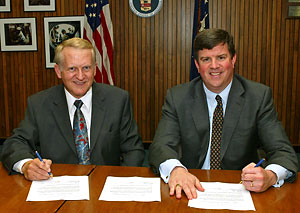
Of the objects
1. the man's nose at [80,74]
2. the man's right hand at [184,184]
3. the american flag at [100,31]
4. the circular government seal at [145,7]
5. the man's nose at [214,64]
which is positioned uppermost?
the circular government seal at [145,7]

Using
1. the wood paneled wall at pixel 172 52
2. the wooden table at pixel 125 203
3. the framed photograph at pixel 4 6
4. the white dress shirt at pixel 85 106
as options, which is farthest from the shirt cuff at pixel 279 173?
the framed photograph at pixel 4 6

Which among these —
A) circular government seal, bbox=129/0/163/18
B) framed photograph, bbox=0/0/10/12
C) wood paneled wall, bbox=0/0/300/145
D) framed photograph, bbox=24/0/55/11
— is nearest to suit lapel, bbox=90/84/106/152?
wood paneled wall, bbox=0/0/300/145

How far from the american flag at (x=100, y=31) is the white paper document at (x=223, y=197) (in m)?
3.59

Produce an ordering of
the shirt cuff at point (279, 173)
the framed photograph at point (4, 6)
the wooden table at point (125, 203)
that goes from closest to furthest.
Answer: the wooden table at point (125, 203)
the shirt cuff at point (279, 173)
the framed photograph at point (4, 6)

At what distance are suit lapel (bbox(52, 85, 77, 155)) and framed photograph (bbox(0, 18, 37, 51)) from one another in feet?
12.4

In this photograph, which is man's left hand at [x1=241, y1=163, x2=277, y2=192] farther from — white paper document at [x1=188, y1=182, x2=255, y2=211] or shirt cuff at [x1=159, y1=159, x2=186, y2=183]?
shirt cuff at [x1=159, y1=159, x2=186, y2=183]

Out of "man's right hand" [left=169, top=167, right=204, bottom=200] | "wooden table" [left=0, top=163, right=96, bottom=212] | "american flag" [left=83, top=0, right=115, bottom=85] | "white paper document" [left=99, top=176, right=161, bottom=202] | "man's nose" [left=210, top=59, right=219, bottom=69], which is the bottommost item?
"wooden table" [left=0, top=163, right=96, bottom=212]

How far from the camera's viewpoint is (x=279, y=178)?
1.61 metres

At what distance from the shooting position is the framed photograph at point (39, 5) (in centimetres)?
552

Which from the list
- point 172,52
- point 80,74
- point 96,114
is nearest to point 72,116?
point 96,114

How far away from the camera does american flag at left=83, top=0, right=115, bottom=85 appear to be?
4.88 metres

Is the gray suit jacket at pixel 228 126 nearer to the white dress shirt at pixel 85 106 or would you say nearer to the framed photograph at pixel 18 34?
the white dress shirt at pixel 85 106

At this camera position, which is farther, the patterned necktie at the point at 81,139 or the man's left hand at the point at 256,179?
the patterned necktie at the point at 81,139

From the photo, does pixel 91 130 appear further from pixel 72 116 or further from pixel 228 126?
pixel 228 126
